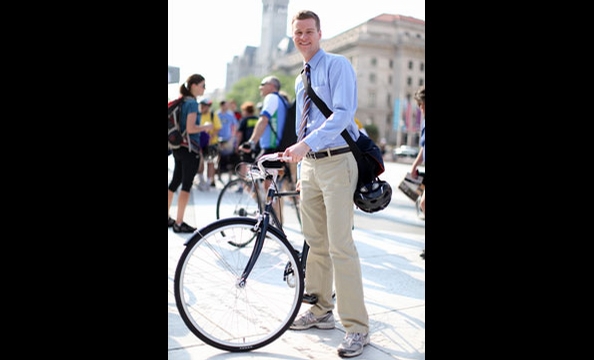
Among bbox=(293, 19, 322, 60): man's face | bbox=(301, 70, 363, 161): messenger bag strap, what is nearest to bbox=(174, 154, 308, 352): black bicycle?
bbox=(301, 70, 363, 161): messenger bag strap

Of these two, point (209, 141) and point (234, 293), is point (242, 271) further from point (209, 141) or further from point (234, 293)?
point (209, 141)

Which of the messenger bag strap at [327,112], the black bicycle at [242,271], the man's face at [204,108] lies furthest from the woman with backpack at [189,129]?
the man's face at [204,108]

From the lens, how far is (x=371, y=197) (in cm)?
308

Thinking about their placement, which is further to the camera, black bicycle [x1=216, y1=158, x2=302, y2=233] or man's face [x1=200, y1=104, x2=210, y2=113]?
man's face [x1=200, y1=104, x2=210, y2=113]

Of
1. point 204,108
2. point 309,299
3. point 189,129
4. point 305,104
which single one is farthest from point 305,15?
point 204,108

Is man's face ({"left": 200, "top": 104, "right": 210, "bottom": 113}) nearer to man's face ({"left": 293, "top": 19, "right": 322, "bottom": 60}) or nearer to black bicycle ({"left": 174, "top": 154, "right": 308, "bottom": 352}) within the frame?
black bicycle ({"left": 174, "top": 154, "right": 308, "bottom": 352})

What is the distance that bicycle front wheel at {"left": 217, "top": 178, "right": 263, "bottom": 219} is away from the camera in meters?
5.77

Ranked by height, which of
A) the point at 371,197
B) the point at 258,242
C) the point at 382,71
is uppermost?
the point at 382,71

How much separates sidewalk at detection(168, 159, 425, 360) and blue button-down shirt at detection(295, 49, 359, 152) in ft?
3.77

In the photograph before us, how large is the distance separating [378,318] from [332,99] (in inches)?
63.1
